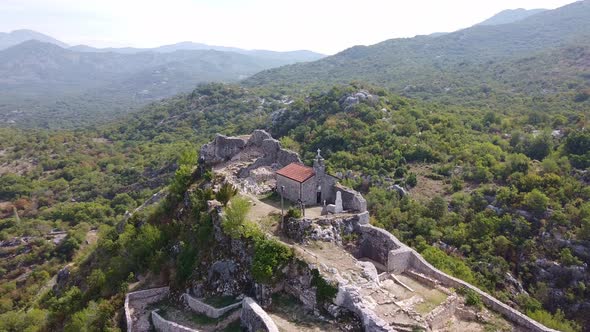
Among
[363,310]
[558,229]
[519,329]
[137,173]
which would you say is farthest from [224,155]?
[137,173]

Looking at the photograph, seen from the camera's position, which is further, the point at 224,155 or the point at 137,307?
the point at 224,155

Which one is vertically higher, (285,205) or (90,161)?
(285,205)

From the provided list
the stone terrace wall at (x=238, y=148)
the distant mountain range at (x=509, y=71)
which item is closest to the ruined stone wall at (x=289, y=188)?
the stone terrace wall at (x=238, y=148)

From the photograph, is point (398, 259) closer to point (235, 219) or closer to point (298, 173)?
point (298, 173)

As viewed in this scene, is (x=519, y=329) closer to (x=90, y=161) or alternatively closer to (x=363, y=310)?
(x=363, y=310)

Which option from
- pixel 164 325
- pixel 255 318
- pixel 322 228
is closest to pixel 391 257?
pixel 322 228

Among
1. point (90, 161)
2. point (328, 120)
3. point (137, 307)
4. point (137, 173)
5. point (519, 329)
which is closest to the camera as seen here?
point (519, 329)

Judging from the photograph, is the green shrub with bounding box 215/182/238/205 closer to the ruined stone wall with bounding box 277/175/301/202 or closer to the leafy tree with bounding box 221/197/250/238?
the leafy tree with bounding box 221/197/250/238

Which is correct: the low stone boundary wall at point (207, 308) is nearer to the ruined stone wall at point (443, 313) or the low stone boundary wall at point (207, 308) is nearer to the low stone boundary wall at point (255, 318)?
the low stone boundary wall at point (255, 318)
